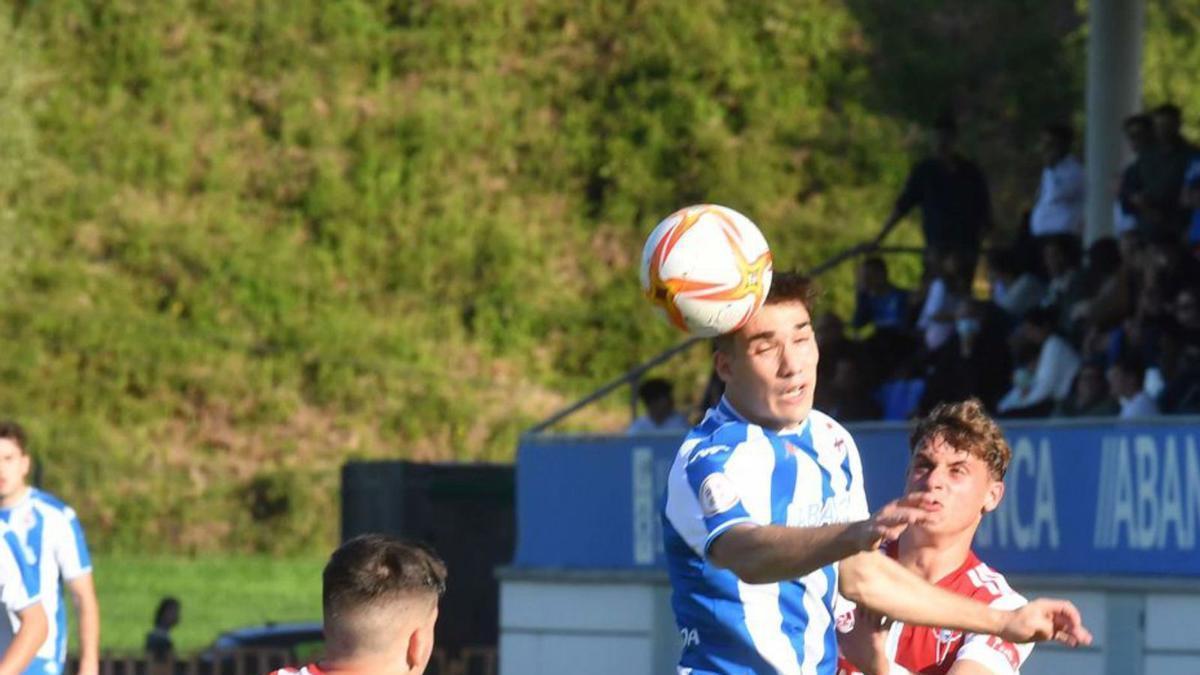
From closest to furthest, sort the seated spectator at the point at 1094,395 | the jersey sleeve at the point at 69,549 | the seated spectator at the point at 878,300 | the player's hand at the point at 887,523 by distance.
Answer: the player's hand at the point at 887,523
the jersey sleeve at the point at 69,549
the seated spectator at the point at 1094,395
the seated spectator at the point at 878,300

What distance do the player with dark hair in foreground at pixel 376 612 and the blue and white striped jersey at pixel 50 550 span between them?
564cm

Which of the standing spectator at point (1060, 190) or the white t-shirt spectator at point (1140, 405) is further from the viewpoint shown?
the standing spectator at point (1060, 190)

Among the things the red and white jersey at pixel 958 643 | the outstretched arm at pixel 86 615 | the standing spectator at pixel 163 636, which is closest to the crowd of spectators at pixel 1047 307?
the outstretched arm at pixel 86 615

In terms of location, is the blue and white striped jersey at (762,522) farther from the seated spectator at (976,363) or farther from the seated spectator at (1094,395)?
the seated spectator at (976,363)

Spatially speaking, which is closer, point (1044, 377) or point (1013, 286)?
A: point (1044, 377)

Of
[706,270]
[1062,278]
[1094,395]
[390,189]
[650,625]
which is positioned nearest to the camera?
[706,270]

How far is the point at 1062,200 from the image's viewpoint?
16.3 meters

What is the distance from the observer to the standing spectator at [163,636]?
16.6 m

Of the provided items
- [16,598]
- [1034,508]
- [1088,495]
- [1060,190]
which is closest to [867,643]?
[16,598]

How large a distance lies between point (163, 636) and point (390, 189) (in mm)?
22695

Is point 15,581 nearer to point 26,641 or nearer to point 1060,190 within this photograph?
point 26,641

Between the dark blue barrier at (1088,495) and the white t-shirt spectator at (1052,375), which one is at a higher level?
the white t-shirt spectator at (1052,375)

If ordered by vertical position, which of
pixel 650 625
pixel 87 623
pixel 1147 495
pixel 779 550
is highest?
pixel 1147 495

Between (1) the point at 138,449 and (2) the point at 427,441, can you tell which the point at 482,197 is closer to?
(2) the point at 427,441
